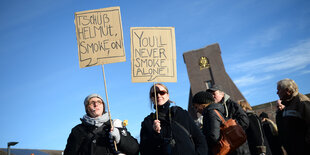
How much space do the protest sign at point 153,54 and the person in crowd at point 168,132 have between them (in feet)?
1.17

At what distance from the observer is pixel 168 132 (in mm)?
3621

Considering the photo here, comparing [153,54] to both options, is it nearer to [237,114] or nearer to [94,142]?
[94,142]

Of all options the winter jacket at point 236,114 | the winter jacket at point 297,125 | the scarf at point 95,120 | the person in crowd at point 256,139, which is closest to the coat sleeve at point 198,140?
the scarf at point 95,120

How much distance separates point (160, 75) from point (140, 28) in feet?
2.57

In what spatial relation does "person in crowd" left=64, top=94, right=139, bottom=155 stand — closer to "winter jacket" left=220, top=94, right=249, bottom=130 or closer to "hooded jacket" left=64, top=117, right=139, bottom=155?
"hooded jacket" left=64, top=117, right=139, bottom=155

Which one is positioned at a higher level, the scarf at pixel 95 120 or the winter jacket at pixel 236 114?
the scarf at pixel 95 120

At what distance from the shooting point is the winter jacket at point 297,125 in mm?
3838

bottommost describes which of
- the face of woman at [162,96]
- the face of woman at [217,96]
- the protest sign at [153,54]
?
the face of woman at [217,96]

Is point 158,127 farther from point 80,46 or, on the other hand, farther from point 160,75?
point 80,46

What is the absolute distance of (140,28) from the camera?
4.28 m

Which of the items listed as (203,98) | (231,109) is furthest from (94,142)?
(231,109)

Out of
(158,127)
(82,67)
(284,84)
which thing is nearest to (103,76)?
(82,67)

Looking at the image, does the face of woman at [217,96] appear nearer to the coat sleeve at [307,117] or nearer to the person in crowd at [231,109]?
the person in crowd at [231,109]

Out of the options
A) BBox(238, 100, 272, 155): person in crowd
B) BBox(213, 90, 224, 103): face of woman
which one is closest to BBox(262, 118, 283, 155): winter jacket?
BBox(238, 100, 272, 155): person in crowd
